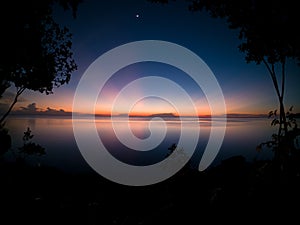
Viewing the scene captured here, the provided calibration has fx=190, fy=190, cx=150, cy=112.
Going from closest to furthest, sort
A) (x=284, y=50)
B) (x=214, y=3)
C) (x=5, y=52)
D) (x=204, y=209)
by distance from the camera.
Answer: (x=204, y=209) < (x=5, y=52) < (x=214, y=3) < (x=284, y=50)

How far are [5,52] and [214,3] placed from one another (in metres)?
11.1

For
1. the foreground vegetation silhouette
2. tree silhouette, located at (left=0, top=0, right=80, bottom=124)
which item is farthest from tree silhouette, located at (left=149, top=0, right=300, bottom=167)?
tree silhouette, located at (left=0, top=0, right=80, bottom=124)

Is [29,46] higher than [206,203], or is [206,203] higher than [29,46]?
[29,46]

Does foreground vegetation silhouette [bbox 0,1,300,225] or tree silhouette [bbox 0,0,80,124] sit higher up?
tree silhouette [bbox 0,0,80,124]

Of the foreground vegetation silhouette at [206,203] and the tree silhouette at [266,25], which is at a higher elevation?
the tree silhouette at [266,25]

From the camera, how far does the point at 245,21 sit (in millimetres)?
10836

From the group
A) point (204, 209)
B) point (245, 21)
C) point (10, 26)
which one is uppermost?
point (245, 21)

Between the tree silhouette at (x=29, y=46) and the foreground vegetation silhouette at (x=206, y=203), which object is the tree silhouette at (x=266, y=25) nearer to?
the foreground vegetation silhouette at (x=206, y=203)

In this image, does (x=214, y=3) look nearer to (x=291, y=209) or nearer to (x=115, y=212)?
(x=291, y=209)

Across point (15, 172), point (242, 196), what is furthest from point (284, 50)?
point (15, 172)

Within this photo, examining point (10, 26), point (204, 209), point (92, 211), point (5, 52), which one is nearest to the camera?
point (10, 26)

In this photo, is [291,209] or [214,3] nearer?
[291,209]

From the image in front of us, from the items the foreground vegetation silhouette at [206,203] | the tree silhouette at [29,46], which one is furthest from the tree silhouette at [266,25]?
the tree silhouette at [29,46]

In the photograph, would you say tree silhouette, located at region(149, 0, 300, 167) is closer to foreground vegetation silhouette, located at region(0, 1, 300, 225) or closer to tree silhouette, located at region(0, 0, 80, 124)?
foreground vegetation silhouette, located at region(0, 1, 300, 225)
